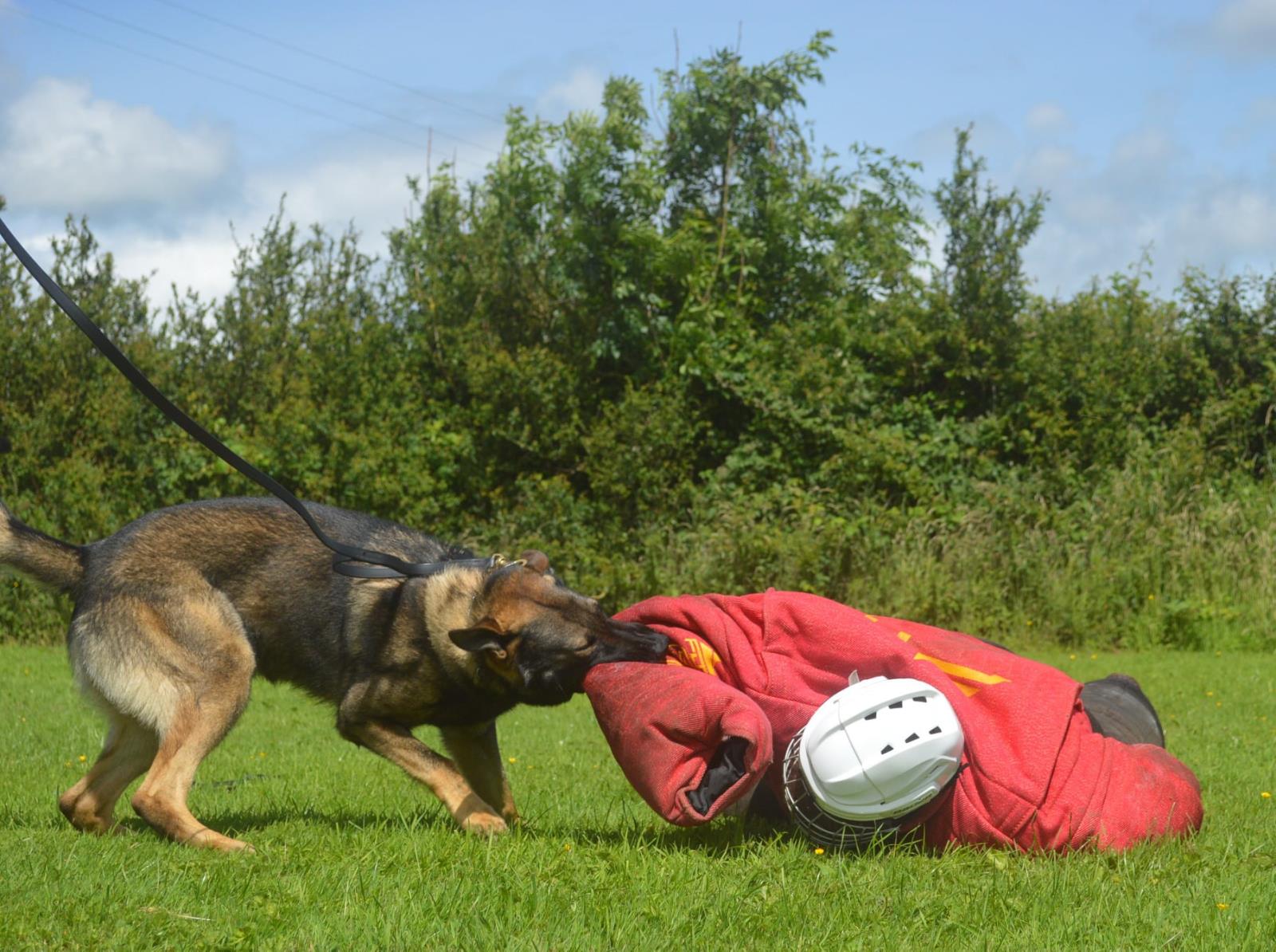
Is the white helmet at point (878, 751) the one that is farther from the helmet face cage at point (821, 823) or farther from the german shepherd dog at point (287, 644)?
the german shepherd dog at point (287, 644)

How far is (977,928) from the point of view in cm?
367

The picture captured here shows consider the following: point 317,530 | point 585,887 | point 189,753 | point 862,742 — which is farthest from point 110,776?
point 862,742

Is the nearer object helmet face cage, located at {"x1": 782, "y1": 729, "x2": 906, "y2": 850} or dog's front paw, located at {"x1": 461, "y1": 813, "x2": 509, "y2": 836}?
helmet face cage, located at {"x1": 782, "y1": 729, "x2": 906, "y2": 850}

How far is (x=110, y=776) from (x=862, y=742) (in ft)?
11.0

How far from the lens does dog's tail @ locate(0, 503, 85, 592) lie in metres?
5.45

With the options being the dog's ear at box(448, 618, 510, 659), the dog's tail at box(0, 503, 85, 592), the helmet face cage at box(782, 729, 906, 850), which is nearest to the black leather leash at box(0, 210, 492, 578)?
the dog's ear at box(448, 618, 510, 659)

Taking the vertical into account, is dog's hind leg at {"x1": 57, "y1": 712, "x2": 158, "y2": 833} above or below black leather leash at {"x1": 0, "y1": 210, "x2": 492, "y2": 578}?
below

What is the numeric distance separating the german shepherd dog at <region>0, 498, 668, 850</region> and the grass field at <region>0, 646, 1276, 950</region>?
297 mm

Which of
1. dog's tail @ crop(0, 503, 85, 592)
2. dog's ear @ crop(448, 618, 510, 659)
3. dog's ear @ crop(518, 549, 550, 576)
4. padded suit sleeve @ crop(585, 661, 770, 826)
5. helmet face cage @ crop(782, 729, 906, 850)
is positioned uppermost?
dog's ear @ crop(518, 549, 550, 576)

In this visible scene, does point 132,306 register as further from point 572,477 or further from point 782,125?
point 782,125

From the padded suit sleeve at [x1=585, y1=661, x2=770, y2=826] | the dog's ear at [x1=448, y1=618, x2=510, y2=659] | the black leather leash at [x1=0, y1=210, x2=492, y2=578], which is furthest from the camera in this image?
the dog's ear at [x1=448, y1=618, x2=510, y2=659]

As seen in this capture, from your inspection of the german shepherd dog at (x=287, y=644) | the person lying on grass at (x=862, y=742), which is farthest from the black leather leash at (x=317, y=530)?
the person lying on grass at (x=862, y=742)

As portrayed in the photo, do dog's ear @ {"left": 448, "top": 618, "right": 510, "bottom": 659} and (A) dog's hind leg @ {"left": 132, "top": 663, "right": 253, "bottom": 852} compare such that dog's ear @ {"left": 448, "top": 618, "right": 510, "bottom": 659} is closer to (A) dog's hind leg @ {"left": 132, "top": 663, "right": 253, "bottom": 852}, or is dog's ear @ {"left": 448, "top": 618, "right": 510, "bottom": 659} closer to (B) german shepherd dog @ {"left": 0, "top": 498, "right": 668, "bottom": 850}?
(B) german shepherd dog @ {"left": 0, "top": 498, "right": 668, "bottom": 850}

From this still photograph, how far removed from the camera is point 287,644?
18.5 feet
